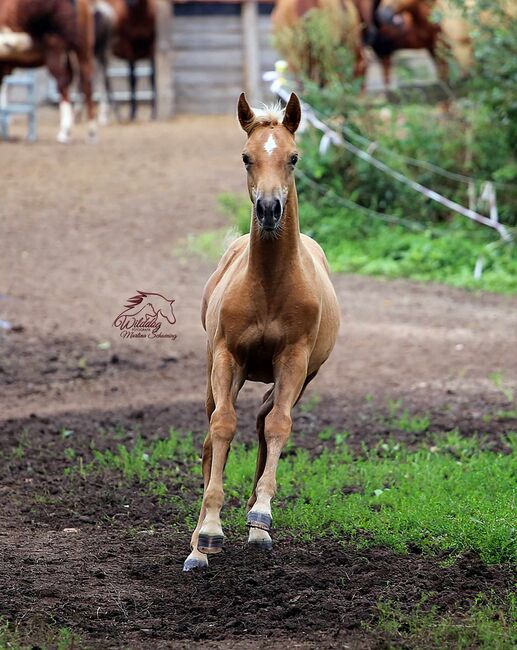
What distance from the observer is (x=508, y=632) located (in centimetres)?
410

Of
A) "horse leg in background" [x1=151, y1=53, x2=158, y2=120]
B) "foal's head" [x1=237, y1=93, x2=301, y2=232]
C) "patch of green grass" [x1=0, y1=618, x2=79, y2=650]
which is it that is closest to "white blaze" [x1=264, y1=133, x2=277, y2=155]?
"foal's head" [x1=237, y1=93, x2=301, y2=232]

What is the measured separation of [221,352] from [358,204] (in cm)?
934

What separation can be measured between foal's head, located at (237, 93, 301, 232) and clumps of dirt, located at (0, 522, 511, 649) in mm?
1529

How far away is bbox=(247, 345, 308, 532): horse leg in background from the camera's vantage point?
15.8 ft

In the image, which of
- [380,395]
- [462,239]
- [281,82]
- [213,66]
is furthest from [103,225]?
[213,66]

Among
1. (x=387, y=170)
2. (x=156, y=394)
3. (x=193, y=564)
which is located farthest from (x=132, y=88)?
(x=193, y=564)

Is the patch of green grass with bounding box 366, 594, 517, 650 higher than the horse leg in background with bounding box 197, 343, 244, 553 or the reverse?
the reverse

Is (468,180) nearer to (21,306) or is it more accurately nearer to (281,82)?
(281,82)

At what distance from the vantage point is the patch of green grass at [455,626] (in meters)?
4.05

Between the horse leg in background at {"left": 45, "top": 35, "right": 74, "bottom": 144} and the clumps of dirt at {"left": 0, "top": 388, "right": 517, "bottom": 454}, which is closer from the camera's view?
the clumps of dirt at {"left": 0, "top": 388, "right": 517, "bottom": 454}

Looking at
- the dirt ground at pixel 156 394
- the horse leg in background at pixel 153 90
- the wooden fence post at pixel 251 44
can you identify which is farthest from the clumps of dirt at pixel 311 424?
the wooden fence post at pixel 251 44

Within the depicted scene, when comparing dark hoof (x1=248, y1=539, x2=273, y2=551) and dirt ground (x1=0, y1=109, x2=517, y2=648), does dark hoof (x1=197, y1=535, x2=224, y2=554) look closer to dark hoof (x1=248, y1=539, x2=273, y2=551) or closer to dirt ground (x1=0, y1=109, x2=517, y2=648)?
dirt ground (x1=0, y1=109, x2=517, y2=648)

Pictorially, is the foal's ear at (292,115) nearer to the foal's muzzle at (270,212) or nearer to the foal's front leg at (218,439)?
the foal's muzzle at (270,212)

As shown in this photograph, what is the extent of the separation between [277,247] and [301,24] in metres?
10.3
